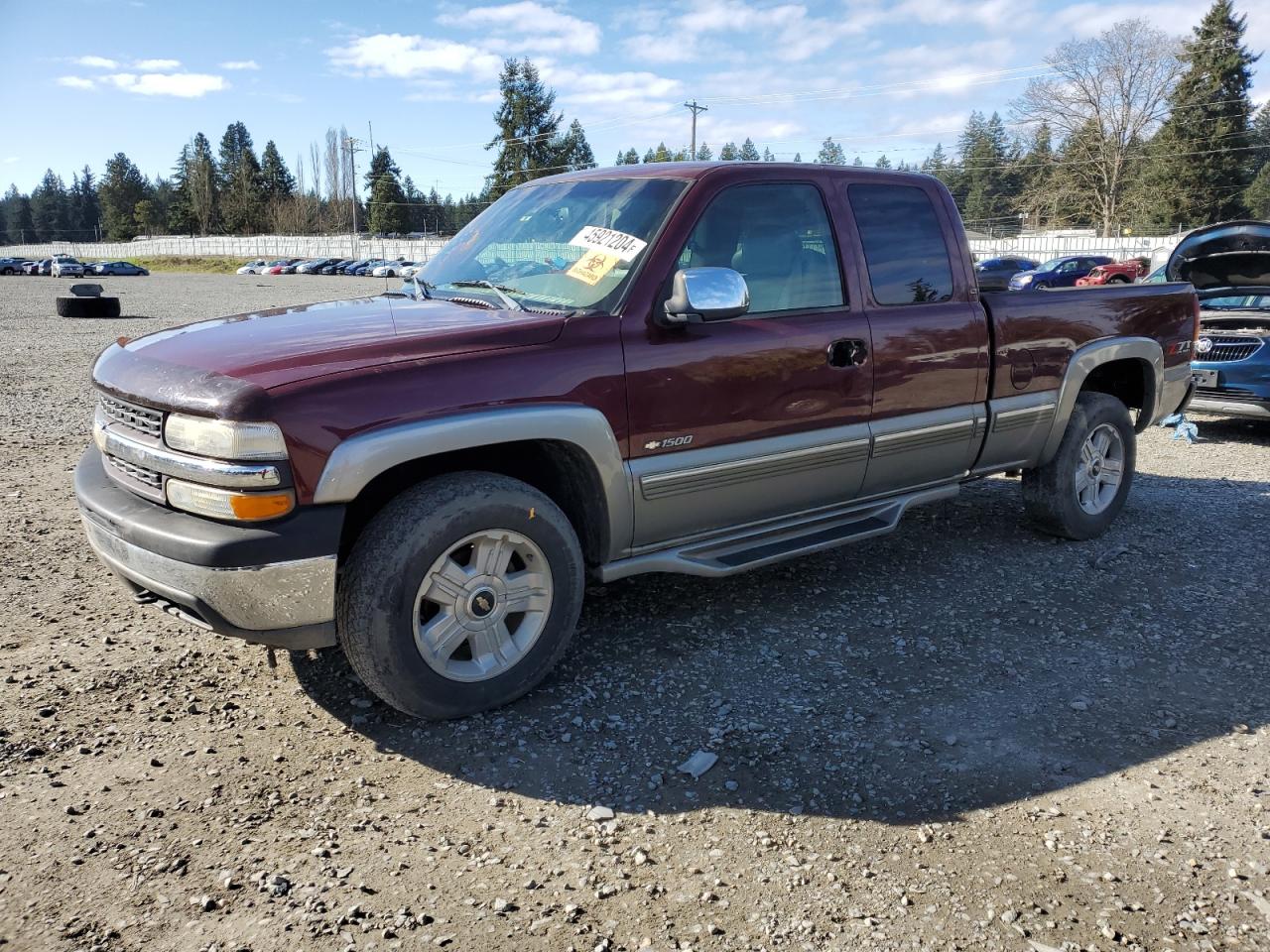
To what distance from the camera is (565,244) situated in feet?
12.6

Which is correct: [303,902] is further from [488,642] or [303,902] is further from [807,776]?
[807,776]

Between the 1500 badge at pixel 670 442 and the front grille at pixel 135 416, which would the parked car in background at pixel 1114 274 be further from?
the front grille at pixel 135 416

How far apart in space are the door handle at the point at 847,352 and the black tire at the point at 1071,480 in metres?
1.79

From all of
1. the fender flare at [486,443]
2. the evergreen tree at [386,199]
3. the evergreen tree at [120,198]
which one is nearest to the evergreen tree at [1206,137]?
the fender flare at [486,443]

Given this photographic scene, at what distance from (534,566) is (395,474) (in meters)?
0.59

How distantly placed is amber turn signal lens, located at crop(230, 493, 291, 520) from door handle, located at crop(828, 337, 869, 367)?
7.68 feet

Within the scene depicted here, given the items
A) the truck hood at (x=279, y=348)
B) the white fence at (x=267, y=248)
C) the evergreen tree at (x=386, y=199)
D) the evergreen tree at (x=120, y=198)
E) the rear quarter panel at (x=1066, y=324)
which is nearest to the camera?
the truck hood at (x=279, y=348)

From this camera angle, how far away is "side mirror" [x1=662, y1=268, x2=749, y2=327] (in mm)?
3336

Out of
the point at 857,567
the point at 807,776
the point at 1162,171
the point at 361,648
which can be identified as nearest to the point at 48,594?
the point at 361,648

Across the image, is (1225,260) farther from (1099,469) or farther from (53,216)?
(53,216)

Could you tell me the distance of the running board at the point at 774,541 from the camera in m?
3.63

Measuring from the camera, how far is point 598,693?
137 inches

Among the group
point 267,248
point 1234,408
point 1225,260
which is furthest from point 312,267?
point 1234,408

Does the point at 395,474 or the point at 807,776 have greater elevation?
the point at 395,474
